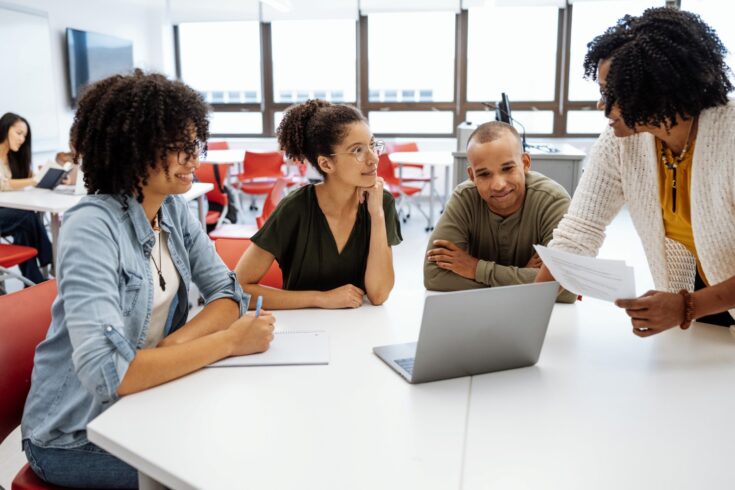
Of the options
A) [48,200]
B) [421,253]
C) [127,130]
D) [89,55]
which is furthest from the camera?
[89,55]

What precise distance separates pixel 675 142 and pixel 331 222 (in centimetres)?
98

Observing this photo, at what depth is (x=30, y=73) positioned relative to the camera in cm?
596

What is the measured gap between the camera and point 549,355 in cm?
139

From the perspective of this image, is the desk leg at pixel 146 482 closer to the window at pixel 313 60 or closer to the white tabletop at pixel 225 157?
the white tabletop at pixel 225 157

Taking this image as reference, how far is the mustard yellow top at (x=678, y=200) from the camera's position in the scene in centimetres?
153

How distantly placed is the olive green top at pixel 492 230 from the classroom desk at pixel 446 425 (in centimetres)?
57

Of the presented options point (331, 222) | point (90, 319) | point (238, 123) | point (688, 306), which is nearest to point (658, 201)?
point (688, 306)

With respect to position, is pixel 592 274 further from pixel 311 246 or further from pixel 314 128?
pixel 314 128

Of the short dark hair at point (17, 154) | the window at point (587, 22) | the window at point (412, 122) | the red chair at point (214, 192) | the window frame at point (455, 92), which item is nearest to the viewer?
the short dark hair at point (17, 154)

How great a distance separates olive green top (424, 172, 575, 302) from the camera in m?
1.98

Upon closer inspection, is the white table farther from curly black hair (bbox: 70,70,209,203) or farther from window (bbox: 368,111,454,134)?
curly black hair (bbox: 70,70,209,203)

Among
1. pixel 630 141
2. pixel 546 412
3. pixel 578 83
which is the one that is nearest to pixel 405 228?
pixel 578 83

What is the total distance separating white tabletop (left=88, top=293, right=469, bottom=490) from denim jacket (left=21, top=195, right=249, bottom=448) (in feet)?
0.34

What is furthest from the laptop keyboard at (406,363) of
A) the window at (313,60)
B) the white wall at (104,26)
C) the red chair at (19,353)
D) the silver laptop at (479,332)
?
the window at (313,60)
